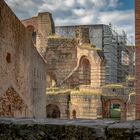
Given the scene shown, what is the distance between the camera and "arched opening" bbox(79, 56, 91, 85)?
39.0 metres

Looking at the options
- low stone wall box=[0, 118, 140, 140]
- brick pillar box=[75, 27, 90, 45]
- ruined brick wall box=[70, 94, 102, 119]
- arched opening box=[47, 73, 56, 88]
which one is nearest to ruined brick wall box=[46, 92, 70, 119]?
ruined brick wall box=[70, 94, 102, 119]

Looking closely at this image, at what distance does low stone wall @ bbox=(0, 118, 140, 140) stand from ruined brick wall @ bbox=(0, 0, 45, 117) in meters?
7.06

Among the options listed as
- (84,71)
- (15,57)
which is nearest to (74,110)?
(84,71)

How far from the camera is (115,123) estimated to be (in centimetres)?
348

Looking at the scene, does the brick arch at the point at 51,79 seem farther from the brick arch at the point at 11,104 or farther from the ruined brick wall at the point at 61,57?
the brick arch at the point at 11,104

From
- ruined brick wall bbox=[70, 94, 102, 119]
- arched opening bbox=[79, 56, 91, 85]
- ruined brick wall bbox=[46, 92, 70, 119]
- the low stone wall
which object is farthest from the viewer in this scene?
arched opening bbox=[79, 56, 91, 85]

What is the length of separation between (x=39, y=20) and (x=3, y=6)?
1367 inches

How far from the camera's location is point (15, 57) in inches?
488

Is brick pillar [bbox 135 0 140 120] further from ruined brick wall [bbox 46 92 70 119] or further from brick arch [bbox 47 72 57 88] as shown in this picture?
brick arch [bbox 47 72 57 88]

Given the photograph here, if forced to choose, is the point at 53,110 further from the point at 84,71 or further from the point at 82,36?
the point at 82,36

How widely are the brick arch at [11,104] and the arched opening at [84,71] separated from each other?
25.3 metres

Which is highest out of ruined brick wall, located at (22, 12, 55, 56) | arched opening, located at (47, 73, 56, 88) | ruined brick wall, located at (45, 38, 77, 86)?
ruined brick wall, located at (22, 12, 55, 56)

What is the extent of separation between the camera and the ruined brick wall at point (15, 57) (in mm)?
10883

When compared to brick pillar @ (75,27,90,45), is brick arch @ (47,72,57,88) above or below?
below
